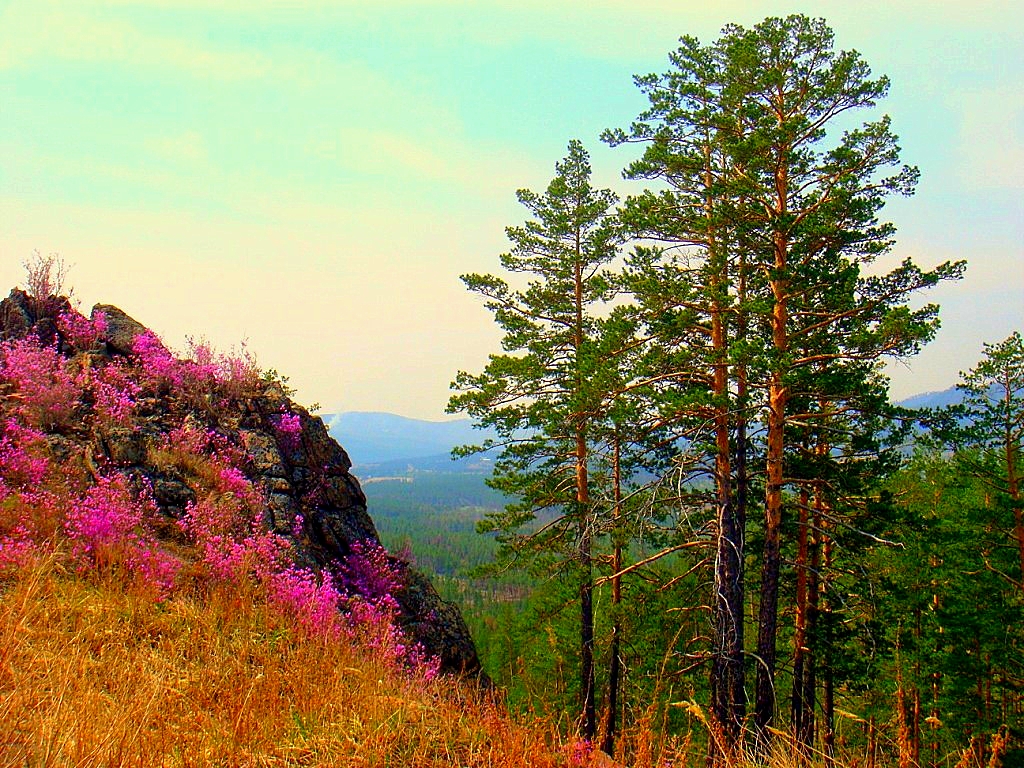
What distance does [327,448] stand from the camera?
41.2 feet

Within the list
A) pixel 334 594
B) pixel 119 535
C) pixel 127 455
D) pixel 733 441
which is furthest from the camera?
pixel 733 441

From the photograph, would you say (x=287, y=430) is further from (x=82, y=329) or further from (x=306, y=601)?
(x=306, y=601)

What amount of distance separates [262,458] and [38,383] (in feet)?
11.0

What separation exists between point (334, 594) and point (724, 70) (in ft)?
44.6

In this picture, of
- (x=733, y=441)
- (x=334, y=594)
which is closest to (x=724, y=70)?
(x=733, y=441)

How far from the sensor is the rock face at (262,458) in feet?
29.6

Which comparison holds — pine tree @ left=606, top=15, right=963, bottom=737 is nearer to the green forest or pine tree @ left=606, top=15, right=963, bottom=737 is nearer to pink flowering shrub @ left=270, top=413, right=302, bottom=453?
the green forest

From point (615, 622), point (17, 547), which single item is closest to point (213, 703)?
point (17, 547)

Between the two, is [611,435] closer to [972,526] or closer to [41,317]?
[41,317]

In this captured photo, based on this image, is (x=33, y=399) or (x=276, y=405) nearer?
(x=33, y=399)

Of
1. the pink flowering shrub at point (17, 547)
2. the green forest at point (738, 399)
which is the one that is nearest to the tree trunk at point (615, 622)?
the green forest at point (738, 399)

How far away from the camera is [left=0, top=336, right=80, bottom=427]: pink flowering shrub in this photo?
366 inches

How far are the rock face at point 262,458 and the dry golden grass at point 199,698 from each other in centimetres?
277

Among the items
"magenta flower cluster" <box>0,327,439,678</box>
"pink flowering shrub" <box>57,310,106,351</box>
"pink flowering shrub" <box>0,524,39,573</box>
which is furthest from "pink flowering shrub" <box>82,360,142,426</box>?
"pink flowering shrub" <box>0,524,39,573</box>
